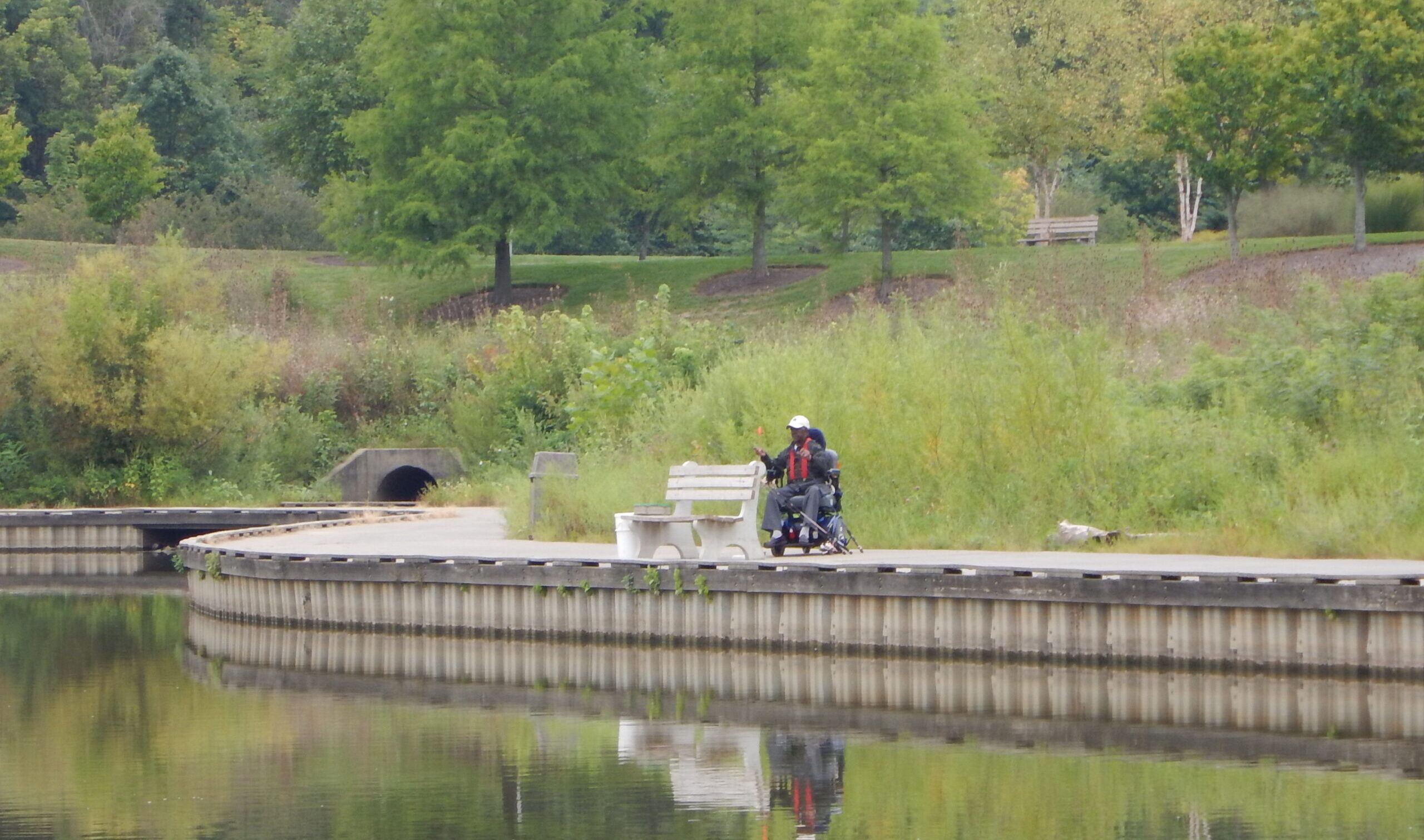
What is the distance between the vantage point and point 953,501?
936 inches

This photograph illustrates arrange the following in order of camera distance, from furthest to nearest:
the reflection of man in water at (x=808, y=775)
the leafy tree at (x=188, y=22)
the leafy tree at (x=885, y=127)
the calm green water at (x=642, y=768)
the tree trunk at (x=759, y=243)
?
the leafy tree at (x=188, y=22) → the tree trunk at (x=759, y=243) → the leafy tree at (x=885, y=127) → the reflection of man in water at (x=808, y=775) → the calm green water at (x=642, y=768)

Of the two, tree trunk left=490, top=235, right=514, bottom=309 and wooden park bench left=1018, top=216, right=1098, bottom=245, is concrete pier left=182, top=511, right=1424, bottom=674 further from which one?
wooden park bench left=1018, top=216, right=1098, bottom=245

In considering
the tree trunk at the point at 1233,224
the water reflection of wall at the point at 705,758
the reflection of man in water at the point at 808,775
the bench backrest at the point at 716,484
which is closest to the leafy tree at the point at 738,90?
the tree trunk at the point at 1233,224

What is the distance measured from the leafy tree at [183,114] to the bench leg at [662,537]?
5898 centimetres

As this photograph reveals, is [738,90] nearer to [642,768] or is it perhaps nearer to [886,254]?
[886,254]

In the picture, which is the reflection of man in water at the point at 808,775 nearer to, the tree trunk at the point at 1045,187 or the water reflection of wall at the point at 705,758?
the water reflection of wall at the point at 705,758

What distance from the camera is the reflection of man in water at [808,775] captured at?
13984 mm

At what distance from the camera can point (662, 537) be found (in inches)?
843

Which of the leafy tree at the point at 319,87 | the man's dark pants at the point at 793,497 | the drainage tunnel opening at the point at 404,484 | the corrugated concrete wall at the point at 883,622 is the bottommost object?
the corrugated concrete wall at the point at 883,622

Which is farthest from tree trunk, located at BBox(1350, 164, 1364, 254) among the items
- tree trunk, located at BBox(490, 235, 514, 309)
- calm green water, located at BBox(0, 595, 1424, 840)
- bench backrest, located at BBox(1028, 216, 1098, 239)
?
calm green water, located at BBox(0, 595, 1424, 840)

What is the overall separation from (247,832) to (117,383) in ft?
82.3

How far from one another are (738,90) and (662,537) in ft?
126

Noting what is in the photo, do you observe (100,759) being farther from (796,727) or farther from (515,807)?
(796,727)

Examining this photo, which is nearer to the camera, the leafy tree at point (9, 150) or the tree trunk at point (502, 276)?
the tree trunk at point (502, 276)
